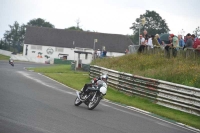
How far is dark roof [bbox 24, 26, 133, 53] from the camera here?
99125mm

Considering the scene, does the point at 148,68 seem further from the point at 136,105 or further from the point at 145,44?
the point at 136,105

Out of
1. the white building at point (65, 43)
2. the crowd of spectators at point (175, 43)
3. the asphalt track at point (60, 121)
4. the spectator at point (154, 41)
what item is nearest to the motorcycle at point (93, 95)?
the asphalt track at point (60, 121)

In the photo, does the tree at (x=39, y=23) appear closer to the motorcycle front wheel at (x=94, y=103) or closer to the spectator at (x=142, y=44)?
the spectator at (x=142, y=44)

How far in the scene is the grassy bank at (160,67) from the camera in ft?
68.9

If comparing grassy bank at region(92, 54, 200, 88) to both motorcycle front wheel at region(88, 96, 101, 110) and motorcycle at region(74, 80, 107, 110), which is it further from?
motorcycle front wheel at region(88, 96, 101, 110)

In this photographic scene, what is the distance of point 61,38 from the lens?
101 metres

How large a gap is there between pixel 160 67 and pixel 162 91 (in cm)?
Answer: 547

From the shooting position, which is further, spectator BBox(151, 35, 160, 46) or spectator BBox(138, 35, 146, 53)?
spectator BBox(138, 35, 146, 53)

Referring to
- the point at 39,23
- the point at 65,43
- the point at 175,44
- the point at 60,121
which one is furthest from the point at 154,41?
the point at 39,23

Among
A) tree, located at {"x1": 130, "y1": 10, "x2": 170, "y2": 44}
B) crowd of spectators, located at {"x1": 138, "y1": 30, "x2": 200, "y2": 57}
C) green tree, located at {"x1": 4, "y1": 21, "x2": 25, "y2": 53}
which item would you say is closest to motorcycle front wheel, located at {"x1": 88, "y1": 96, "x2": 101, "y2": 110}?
crowd of spectators, located at {"x1": 138, "y1": 30, "x2": 200, "y2": 57}

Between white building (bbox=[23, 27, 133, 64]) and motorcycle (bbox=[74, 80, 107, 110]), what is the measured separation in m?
80.7

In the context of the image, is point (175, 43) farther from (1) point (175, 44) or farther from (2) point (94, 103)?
(2) point (94, 103)

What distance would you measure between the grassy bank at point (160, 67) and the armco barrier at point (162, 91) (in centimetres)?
106

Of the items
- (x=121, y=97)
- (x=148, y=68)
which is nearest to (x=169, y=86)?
(x=121, y=97)
